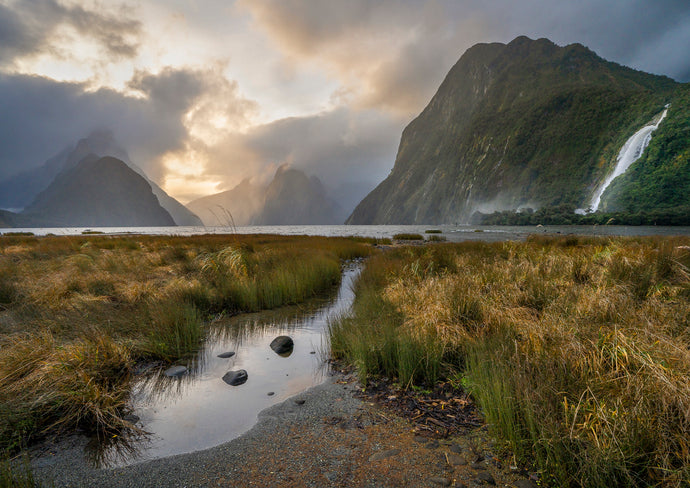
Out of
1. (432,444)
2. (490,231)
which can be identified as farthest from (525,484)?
(490,231)

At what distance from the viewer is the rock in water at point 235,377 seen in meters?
4.61

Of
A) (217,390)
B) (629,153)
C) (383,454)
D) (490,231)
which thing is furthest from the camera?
(629,153)

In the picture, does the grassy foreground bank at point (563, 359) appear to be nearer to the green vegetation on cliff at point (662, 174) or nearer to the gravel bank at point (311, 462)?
the gravel bank at point (311, 462)

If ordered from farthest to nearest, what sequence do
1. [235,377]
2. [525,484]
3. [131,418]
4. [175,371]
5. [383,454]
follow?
[175,371] → [235,377] → [131,418] → [383,454] → [525,484]

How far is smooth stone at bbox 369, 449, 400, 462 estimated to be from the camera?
9.23 ft

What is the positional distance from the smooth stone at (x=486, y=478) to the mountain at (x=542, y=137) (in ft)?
394

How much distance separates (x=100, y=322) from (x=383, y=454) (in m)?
5.93

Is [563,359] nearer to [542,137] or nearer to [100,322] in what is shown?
[100,322]

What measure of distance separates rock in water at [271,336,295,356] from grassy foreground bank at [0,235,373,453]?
161 centimetres

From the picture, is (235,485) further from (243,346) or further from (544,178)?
(544,178)

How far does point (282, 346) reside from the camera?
595cm

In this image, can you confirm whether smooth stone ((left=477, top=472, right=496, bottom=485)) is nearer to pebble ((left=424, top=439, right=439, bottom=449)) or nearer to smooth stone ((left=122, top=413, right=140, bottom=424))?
pebble ((left=424, top=439, right=439, bottom=449))

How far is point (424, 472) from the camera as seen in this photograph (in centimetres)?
260

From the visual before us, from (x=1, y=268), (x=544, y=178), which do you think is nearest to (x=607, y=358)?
(x=1, y=268)
